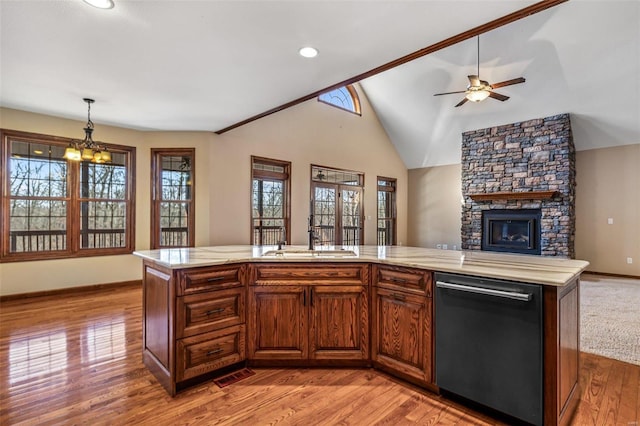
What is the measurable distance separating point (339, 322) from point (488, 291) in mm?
1097

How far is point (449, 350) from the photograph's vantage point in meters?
2.06

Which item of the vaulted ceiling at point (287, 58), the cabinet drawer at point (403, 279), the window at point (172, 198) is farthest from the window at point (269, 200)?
the cabinet drawer at point (403, 279)

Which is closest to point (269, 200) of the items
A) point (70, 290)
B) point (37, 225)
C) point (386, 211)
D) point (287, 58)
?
point (70, 290)

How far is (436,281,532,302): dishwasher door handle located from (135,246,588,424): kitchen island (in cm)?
9

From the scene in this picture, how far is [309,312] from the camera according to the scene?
2.49 metres

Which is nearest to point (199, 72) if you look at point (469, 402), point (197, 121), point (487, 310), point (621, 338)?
point (197, 121)

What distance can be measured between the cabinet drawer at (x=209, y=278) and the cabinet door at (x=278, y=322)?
0.52 feet

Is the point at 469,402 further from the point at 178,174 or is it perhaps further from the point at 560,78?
the point at 560,78

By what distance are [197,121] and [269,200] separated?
6.41ft

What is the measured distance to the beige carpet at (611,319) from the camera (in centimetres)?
296

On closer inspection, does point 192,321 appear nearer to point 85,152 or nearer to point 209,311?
point 209,311

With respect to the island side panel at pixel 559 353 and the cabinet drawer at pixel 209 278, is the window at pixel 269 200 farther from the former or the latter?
the island side panel at pixel 559 353

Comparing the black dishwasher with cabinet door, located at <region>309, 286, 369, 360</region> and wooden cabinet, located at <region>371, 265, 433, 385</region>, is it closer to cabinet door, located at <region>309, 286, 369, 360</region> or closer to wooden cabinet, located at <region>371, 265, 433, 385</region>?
wooden cabinet, located at <region>371, 265, 433, 385</region>

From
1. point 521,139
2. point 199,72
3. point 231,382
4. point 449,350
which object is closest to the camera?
point 449,350
